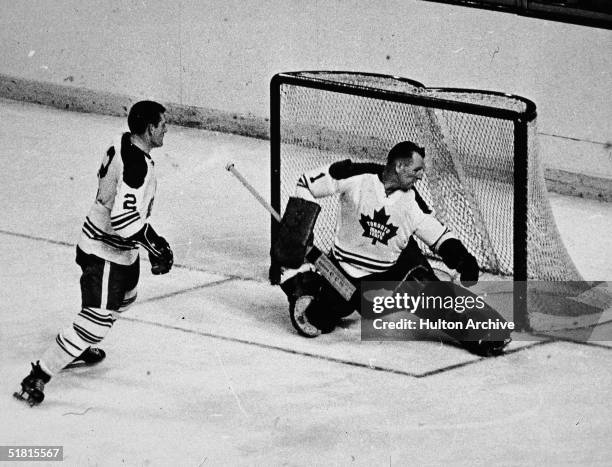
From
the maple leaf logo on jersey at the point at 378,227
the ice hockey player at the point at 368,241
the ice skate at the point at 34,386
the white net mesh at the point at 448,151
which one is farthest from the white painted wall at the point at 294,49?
the ice skate at the point at 34,386

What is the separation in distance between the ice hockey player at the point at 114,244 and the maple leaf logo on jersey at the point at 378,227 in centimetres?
127

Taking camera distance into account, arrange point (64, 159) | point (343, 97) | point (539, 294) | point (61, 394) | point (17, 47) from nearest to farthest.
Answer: point (61, 394) < point (539, 294) < point (343, 97) < point (64, 159) < point (17, 47)

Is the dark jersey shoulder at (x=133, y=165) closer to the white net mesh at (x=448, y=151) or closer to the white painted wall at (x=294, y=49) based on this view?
the white net mesh at (x=448, y=151)

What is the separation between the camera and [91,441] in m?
6.10

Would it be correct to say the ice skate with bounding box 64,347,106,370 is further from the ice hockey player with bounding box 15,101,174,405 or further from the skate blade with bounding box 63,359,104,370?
the ice hockey player with bounding box 15,101,174,405

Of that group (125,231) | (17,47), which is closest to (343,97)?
(125,231)

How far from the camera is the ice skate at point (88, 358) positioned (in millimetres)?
6945

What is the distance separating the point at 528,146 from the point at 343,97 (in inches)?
72.1

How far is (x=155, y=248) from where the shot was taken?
6.48 metres

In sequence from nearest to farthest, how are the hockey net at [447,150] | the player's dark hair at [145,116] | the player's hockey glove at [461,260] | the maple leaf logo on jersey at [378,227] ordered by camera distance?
the player's dark hair at [145,116] < the player's hockey glove at [461,260] < the maple leaf logo on jersey at [378,227] < the hockey net at [447,150]

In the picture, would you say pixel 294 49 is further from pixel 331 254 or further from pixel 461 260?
pixel 461 260

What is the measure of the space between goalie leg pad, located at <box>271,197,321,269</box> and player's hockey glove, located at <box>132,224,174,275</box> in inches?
37.2

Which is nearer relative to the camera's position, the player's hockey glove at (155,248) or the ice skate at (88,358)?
the player's hockey glove at (155,248)

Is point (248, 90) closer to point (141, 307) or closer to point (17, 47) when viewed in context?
point (17, 47)
